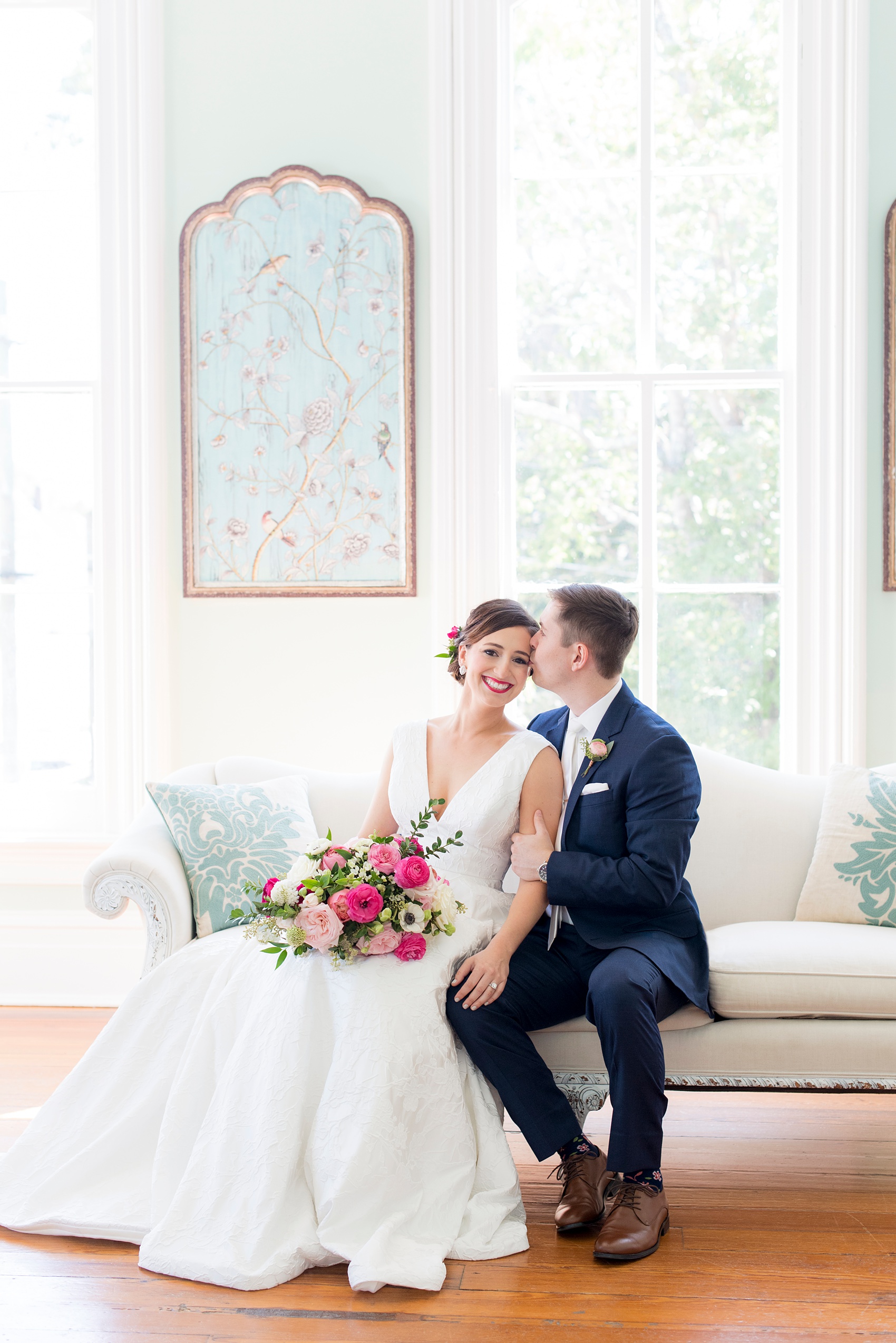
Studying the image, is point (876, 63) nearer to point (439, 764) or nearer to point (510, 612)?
point (510, 612)

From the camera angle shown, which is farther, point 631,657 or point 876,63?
point 631,657

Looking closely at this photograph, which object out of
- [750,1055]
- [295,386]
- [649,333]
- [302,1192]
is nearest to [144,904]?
[302,1192]

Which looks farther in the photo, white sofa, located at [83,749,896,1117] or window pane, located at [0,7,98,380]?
window pane, located at [0,7,98,380]

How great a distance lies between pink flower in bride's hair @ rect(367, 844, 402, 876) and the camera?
90.1 inches

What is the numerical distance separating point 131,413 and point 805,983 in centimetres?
305

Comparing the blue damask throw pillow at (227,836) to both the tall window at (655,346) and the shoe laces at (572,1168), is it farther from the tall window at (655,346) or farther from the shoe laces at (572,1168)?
the tall window at (655,346)

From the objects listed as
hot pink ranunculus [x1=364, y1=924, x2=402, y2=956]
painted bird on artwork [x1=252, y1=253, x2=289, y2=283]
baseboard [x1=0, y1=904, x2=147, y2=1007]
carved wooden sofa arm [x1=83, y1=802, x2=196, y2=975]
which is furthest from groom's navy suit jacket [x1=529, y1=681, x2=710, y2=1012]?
painted bird on artwork [x1=252, y1=253, x2=289, y2=283]

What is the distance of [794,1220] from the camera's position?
2.33 meters

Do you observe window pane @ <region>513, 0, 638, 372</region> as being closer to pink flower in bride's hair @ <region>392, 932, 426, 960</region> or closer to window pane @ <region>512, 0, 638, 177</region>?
window pane @ <region>512, 0, 638, 177</region>

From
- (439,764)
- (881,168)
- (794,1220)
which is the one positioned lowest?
(794,1220)

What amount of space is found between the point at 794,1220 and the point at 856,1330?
46 cm

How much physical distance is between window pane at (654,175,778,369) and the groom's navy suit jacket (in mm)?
2047

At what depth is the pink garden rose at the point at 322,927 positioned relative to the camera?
221 centimetres

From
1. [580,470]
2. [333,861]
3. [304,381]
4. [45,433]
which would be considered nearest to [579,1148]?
[333,861]
